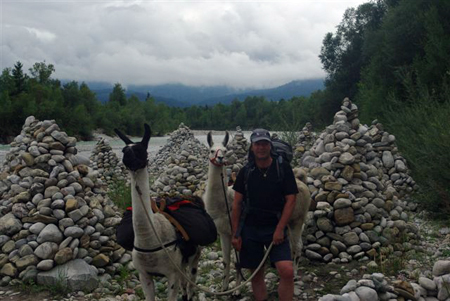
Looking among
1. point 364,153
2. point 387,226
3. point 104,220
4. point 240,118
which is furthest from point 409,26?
point 240,118

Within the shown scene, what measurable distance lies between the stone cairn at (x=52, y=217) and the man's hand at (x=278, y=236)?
11.2 feet

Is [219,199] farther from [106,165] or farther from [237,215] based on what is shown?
[106,165]

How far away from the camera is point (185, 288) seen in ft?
18.2

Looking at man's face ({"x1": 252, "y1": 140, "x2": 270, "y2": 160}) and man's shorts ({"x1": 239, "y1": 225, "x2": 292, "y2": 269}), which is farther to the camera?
man's shorts ({"x1": 239, "y1": 225, "x2": 292, "y2": 269})

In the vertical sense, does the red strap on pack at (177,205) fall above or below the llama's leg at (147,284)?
above

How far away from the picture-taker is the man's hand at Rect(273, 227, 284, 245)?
4695 millimetres

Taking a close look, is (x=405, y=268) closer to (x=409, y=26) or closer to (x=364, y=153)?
(x=364, y=153)

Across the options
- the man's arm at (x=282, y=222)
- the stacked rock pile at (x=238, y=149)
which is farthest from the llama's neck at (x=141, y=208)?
the stacked rock pile at (x=238, y=149)

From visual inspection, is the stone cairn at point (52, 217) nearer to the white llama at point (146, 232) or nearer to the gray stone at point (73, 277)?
the gray stone at point (73, 277)

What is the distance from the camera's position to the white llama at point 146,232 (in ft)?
14.3

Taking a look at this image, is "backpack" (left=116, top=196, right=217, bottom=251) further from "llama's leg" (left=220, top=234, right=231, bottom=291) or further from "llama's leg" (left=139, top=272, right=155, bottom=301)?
"llama's leg" (left=220, top=234, right=231, bottom=291)

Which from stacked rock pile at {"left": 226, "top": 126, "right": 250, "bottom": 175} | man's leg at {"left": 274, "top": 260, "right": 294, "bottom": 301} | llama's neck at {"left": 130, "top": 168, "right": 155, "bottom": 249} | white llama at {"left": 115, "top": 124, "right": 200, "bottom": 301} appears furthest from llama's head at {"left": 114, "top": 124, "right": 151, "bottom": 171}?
stacked rock pile at {"left": 226, "top": 126, "right": 250, "bottom": 175}

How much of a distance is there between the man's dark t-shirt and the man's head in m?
0.17

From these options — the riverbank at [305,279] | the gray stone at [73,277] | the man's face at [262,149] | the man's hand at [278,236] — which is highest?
the man's face at [262,149]
